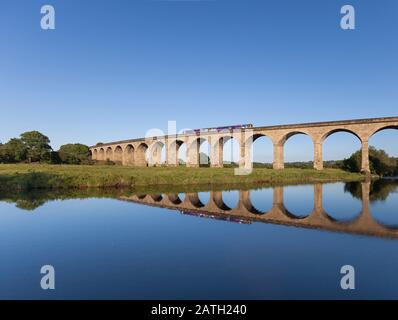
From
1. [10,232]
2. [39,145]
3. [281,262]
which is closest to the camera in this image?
[281,262]

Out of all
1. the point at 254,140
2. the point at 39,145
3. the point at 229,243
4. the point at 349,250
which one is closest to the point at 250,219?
the point at 229,243

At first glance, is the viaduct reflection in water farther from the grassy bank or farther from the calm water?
the grassy bank

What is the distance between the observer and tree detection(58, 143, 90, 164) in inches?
2746

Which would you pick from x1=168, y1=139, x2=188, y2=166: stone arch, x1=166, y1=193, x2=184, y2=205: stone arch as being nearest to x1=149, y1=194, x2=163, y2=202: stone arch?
x1=166, y1=193, x2=184, y2=205: stone arch

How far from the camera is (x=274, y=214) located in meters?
12.1

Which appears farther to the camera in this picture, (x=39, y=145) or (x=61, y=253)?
(x=39, y=145)

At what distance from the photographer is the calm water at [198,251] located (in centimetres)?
487

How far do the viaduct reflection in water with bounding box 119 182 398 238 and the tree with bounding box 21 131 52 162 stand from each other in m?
54.9

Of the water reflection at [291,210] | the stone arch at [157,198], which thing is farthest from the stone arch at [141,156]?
the stone arch at [157,198]

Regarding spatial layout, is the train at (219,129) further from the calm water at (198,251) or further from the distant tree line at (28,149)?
the calm water at (198,251)

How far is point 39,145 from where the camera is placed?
63.5 m

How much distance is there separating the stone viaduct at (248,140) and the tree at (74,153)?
11511 millimetres
